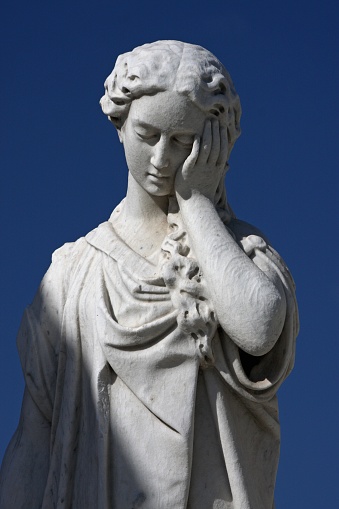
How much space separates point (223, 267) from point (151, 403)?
34.0 inches

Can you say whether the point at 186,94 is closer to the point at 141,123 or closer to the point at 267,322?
the point at 141,123

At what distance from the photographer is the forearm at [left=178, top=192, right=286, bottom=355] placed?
994cm

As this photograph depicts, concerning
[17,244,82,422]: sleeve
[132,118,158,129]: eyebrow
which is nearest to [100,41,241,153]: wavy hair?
[132,118,158,129]: eyebrow

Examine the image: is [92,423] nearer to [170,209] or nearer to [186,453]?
[186,453]

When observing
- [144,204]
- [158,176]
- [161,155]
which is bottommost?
[144,204]

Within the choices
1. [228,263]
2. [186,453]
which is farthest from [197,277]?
[186,453]

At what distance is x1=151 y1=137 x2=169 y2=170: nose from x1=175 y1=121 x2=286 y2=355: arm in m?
0.12

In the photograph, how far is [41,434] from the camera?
10719 millimetres

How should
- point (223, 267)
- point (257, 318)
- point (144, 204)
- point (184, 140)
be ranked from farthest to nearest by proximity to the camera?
point (144, 204) < point (184, 140) < point (223, 267) < point (257, 318)

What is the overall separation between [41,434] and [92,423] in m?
0.56

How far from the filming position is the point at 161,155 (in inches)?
404

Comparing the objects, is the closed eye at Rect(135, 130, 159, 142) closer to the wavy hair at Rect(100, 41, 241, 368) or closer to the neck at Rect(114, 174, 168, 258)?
the wavy hair at Rect(100, 41, 241, 368)

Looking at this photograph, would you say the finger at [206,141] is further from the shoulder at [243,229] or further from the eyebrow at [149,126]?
the shoulder at [243,229]

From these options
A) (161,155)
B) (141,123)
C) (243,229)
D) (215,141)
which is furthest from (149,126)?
(243,229)
